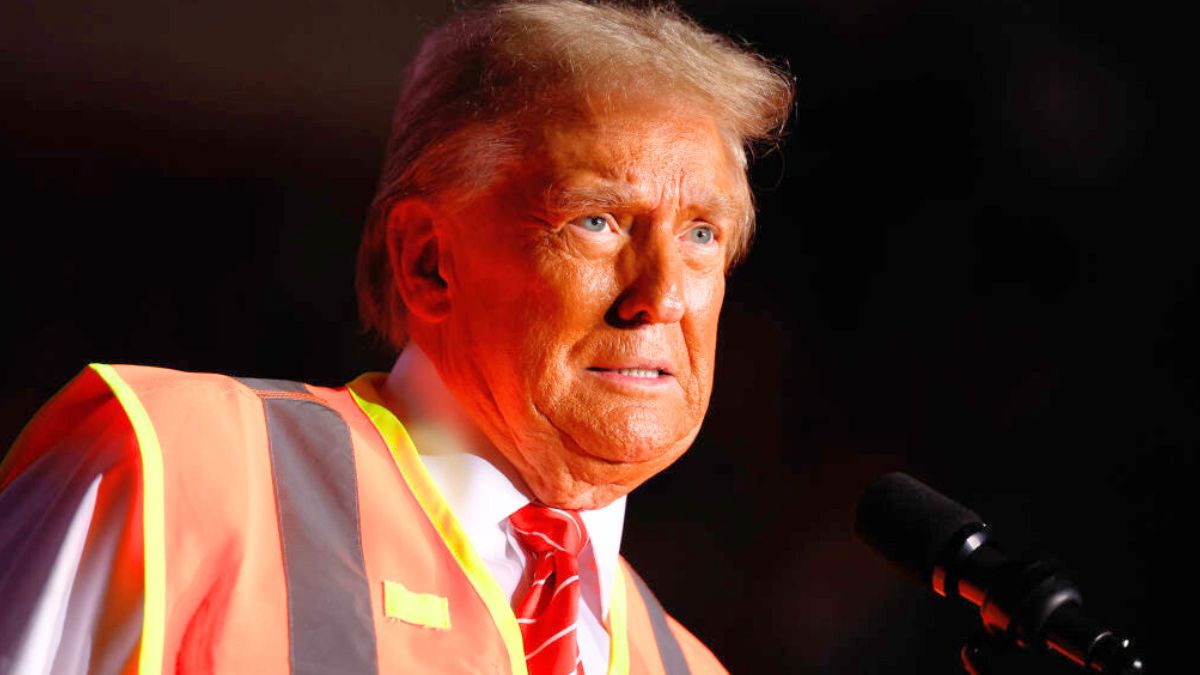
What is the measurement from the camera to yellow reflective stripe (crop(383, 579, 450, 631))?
65.5 inches

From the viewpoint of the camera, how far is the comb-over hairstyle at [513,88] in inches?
73.7

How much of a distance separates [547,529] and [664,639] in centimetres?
44

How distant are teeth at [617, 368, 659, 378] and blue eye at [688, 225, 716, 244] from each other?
187 millimetres

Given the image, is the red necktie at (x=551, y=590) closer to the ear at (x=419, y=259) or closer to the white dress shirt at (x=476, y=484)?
the white dress shirt at (x=476, y=484)

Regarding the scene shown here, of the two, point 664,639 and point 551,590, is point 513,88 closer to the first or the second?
point 551,590

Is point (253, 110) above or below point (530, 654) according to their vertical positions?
above

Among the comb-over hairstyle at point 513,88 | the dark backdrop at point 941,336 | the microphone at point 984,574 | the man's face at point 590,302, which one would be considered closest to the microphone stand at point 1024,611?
the microphone at point 984,574

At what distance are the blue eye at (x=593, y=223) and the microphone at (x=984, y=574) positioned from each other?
462 millimetres

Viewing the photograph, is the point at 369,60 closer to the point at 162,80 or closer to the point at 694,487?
the point at 162,80

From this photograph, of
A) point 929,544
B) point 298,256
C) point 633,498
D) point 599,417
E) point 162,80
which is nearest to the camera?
point 929,544

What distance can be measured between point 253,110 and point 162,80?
14 cm

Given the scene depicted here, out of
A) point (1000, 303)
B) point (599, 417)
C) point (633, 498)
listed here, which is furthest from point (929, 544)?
point (1000, 303)

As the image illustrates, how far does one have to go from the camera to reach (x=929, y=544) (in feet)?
5.07

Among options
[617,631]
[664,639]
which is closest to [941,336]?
[664,639]
